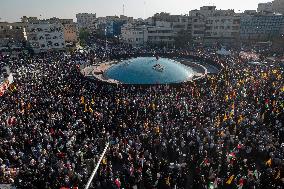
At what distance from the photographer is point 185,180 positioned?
58.0 ft

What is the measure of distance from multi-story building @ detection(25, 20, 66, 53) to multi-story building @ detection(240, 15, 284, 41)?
47969mm

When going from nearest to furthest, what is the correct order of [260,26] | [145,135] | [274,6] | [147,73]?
[145,135] < [147,73] < [260,26] < [274,6]

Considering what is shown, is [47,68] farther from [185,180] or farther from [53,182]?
[185,180]

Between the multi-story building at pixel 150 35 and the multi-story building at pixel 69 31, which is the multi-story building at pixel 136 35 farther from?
the multi-story building at pixel 69 31

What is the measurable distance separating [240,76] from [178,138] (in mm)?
19632

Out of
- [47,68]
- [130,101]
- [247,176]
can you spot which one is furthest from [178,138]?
[47,68]

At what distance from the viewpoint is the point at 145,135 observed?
862 inches

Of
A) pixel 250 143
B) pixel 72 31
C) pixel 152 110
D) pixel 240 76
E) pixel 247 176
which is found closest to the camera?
pixel 247 176

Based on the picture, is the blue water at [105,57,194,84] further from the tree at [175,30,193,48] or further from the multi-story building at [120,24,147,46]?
the multi-story building at [120,24,147,46]

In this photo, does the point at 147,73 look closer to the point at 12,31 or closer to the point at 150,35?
the point at 150,35

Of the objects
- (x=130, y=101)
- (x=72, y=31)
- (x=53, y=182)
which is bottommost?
(x=53, y=182)

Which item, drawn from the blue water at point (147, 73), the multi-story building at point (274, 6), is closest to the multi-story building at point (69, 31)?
the blue water at point (147, 73)

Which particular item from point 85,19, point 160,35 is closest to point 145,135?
point 160,35

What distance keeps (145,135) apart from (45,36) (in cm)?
5928
